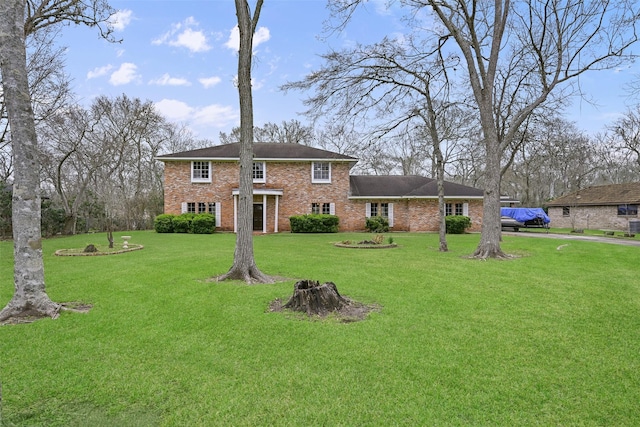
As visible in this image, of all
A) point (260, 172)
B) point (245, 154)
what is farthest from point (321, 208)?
point (245, 154)

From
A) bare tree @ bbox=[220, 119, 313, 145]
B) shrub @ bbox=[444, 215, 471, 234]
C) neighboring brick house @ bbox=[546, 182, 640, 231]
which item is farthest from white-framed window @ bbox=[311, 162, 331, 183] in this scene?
neighboring brick house @ bbox=[546, 182, 640, 231]

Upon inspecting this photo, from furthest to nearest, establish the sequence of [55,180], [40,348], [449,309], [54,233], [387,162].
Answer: [387,162] → [55,180] → [54,233] → [449,309] → [40,348]

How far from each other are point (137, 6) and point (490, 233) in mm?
13797

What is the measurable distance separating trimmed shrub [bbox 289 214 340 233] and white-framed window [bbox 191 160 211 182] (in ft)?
20.3

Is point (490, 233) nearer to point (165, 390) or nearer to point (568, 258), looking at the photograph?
point (568, 258)

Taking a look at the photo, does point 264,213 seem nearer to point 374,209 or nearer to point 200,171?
point 200,171

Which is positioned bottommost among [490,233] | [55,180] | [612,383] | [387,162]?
[612,383]

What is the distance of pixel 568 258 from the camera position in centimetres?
1159

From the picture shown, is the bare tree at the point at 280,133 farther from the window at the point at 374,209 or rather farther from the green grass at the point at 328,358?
the green grass at the point at 328,358

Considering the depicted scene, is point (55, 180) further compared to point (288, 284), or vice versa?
point (55, 180)

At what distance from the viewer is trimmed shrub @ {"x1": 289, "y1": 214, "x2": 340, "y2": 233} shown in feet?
74.2

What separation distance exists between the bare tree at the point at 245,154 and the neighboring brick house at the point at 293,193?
14.4 m

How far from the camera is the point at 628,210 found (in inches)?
1125

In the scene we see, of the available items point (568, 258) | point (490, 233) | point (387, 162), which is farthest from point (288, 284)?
point (387, 162)
